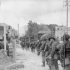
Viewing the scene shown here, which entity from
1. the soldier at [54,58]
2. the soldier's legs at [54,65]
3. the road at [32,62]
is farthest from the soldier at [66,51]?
the road at [32,62]

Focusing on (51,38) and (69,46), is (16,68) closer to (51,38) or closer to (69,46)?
(51,38)

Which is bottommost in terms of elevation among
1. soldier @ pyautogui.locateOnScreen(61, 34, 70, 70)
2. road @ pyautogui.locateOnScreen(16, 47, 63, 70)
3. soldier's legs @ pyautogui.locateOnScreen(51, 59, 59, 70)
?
road @ pyautogui.locateOnScreen(16, 47, 63, 70)

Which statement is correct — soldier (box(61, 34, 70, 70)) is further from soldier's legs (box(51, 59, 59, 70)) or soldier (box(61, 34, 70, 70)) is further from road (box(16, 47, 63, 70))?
road (box(16, 47, 63, 70))

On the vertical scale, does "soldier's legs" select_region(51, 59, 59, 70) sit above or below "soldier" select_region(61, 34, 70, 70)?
below

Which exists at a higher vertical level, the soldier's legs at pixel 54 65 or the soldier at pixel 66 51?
the soldier at pixel 66 51

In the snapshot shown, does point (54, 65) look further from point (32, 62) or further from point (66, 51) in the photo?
point (32, 62)

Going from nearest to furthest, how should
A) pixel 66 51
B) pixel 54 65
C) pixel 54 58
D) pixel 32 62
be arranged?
pixel 66 51
pixel 54 58
pixel 54 65
pixel 32 62

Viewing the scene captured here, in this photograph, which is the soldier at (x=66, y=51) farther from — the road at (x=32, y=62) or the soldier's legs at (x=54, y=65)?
the road at (x=32, y=62)

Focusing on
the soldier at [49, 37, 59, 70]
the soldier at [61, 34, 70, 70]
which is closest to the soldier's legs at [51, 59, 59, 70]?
the soldier at [49, 37, 59, 70]

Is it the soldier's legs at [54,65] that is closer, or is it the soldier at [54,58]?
the soldier at [54,58]

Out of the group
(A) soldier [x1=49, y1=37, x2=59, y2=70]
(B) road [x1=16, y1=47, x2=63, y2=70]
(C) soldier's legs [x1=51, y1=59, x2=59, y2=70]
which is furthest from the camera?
(B) road [x1=16, y1=47, x2=63, y2=70]

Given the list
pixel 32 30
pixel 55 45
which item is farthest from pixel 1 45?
pixel 32 30

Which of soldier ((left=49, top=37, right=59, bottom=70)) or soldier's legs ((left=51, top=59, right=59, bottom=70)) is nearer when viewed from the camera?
soldier ((left=49, top=37, right=59, bottom=70))

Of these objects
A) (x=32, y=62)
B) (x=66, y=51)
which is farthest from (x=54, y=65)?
(x=32, y=62)
